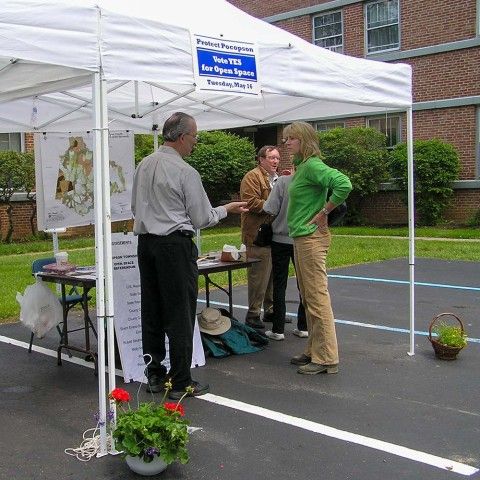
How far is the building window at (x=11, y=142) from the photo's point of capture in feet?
58.9

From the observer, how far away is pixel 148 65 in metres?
4.13

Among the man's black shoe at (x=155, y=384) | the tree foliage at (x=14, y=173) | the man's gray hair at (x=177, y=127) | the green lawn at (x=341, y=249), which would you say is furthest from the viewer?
the tree foliage at (x=14, y=173)

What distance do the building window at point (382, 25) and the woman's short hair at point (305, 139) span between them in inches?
629

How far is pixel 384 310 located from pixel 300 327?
5.99 feet

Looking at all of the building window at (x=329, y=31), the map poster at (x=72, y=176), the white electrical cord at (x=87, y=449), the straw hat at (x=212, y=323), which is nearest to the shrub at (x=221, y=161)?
the building window at (x=329, y=31)

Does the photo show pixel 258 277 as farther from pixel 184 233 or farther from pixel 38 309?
pixel 184 233

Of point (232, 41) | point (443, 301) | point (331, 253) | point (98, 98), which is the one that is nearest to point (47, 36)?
point (98, 98)

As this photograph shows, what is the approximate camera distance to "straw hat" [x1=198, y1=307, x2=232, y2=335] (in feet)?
20.9

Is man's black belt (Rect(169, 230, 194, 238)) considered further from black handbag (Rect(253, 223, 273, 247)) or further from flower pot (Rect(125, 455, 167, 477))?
black handbag (Rect(253, 223, 273, 247))

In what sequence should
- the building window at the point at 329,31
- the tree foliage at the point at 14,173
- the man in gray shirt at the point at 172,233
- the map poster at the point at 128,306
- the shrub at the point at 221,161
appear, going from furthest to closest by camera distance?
the building window at the point at 329,31, the shrub at the point at 221,161, the tree foliage at the point at 14,173, the map poster at the point at 128,306, the man in gray shirt at the point at 172,233

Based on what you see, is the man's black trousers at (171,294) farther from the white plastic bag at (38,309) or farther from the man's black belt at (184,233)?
the white plastic bag at (38,309)

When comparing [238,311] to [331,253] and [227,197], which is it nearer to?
[331,253]

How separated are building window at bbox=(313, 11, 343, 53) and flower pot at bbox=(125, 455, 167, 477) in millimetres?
19730

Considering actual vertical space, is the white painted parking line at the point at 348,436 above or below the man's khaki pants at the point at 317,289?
below
